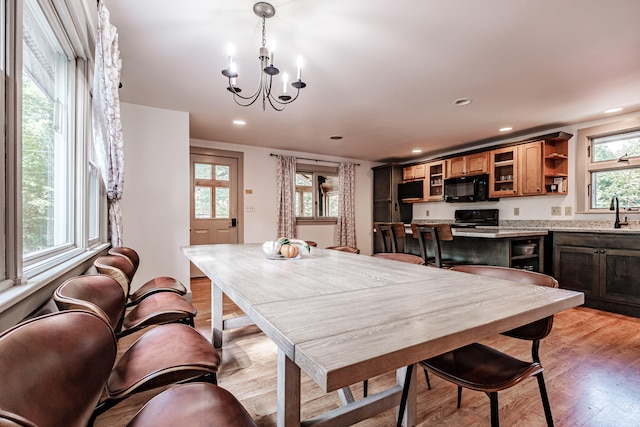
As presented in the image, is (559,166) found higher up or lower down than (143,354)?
higher up

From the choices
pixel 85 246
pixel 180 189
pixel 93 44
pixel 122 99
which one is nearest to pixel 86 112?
pixel 93 44

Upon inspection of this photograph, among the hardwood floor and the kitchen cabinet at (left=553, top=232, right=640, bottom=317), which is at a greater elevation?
the kitchen cabinet at (left=553, top=232, right=640, bottom=317)

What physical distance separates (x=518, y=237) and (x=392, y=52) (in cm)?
250

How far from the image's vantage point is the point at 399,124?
14.0 feet

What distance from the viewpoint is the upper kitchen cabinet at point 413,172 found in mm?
6129

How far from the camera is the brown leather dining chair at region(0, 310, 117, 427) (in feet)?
1.78

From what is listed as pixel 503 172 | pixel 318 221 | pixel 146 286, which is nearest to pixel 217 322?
pixel 146 286

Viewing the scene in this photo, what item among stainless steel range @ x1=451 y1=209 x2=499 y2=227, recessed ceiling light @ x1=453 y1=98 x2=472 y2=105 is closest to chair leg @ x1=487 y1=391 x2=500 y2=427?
recessed ceiling light @ x1=453 y1=98 x2=472 y2=105

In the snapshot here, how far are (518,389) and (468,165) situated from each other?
4217 mm

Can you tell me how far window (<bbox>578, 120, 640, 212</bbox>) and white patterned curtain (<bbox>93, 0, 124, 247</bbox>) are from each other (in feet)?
18.0

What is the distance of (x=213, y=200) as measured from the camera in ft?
17.4

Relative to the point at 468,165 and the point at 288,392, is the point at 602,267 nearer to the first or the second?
the point at 468,165

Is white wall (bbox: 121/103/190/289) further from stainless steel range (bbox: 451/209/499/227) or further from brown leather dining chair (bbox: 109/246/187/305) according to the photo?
stainless steel range (bbox: 451/209/499/227)

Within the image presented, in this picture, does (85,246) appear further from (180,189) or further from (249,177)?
(249,177)
